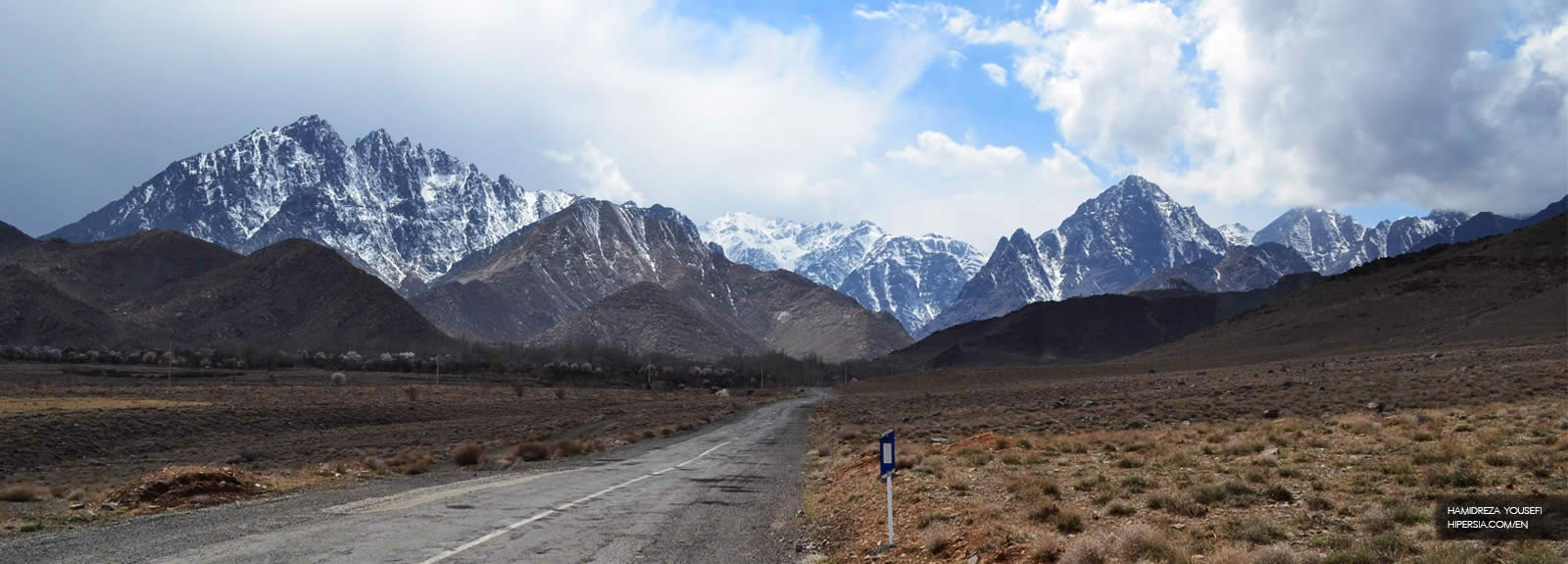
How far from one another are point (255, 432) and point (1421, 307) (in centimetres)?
12597

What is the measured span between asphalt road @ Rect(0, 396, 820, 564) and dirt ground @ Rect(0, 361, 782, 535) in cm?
344

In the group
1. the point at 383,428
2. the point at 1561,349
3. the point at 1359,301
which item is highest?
the point at 1359,301

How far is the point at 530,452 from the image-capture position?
32438 millimetres

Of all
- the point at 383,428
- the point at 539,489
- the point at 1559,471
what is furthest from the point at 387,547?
the point at 383,428

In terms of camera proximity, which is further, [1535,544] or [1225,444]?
[1225,444]

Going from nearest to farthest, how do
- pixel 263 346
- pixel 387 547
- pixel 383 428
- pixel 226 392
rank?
1. pixel 387 547
2. pixel 383 428
3. pixel 226 392
4. pixel 263 346

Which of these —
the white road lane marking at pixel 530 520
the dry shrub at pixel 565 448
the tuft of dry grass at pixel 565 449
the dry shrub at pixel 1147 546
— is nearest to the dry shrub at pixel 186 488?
the white road lane marking at pixel 530 520

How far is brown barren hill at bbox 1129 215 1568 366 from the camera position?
315 ft

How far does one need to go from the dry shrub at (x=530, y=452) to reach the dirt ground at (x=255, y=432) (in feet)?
0.53

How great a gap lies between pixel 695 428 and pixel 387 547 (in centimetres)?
4222

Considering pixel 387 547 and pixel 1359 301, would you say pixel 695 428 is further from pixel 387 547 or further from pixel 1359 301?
pixel 1359 301

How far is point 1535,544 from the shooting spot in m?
8.45

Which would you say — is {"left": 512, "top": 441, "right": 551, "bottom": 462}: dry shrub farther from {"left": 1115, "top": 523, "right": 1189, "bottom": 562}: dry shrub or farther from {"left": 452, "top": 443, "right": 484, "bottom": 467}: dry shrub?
{"left": 1115, "top": 523, "right": 1189, "bottom": 562}: dry shrub

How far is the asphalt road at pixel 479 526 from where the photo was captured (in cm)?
1170
